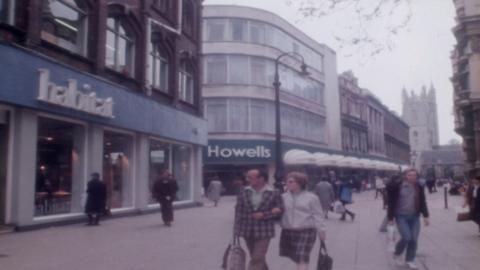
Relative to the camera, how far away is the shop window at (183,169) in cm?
2555

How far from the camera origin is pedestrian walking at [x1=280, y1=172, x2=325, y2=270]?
6.65 m

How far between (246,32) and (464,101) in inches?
694

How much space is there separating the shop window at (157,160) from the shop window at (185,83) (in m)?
3.27

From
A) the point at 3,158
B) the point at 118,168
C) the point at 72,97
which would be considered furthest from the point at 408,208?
the point at 118,168

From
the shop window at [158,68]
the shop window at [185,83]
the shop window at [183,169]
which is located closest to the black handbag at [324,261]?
the shop window at [158,68]

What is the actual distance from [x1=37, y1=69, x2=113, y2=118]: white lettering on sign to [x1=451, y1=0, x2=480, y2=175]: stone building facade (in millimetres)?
26440

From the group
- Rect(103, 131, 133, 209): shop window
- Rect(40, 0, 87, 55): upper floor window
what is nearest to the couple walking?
Rect(40, 0, 87, 55): upper floor window

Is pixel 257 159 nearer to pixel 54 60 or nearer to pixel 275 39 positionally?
pixel 275 39

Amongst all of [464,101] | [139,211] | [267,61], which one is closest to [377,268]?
[139,211]

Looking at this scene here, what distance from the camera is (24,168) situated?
45.8ft

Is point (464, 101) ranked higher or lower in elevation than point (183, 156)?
higher

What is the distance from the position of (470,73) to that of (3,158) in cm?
3526

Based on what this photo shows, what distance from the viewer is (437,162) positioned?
12400 cm

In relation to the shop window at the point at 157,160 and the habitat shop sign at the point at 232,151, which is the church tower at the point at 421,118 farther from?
the shop window at the point at 157,160
